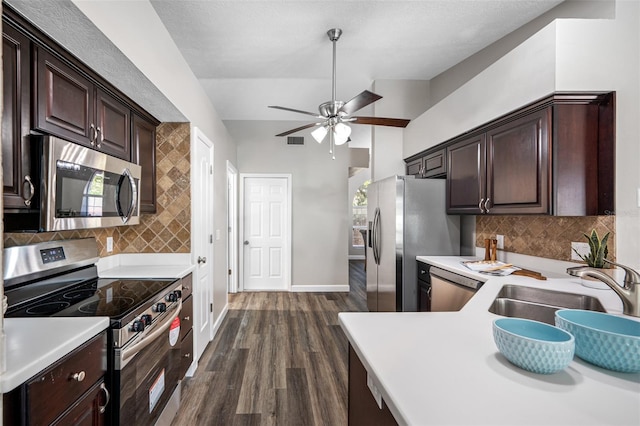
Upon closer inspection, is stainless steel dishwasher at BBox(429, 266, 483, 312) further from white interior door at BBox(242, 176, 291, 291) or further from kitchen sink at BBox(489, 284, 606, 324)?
white interior door at BBox(242, 176, 291, 291)

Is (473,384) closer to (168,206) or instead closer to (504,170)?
(504,170)

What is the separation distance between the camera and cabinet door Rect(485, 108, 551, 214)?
2.03 metres

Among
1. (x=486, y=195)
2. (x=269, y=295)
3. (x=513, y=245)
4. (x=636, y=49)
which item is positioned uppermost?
(x=636, y=49)

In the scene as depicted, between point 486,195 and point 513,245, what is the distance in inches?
20.4

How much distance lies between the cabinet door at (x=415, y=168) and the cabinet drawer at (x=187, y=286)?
2.65 meters

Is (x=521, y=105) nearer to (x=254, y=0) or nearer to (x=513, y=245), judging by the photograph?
(x=513, y=245)

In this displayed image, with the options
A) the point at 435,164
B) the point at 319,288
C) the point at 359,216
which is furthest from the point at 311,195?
the point at 359,216

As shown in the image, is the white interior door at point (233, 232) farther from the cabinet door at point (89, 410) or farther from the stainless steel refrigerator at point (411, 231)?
the cabinet door at point (89, 410)

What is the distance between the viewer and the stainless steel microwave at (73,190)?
1325 millimetres

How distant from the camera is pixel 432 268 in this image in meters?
2.80

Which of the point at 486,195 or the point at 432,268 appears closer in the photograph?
the point at 486,195

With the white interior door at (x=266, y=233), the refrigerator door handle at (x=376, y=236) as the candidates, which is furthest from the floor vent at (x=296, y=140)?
the refrigerator door handle at (x=376, y=236)

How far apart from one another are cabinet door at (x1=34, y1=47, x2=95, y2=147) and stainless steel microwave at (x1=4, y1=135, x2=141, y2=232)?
0.27 feet

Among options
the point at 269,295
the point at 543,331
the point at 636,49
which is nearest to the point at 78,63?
the point at 543,331
